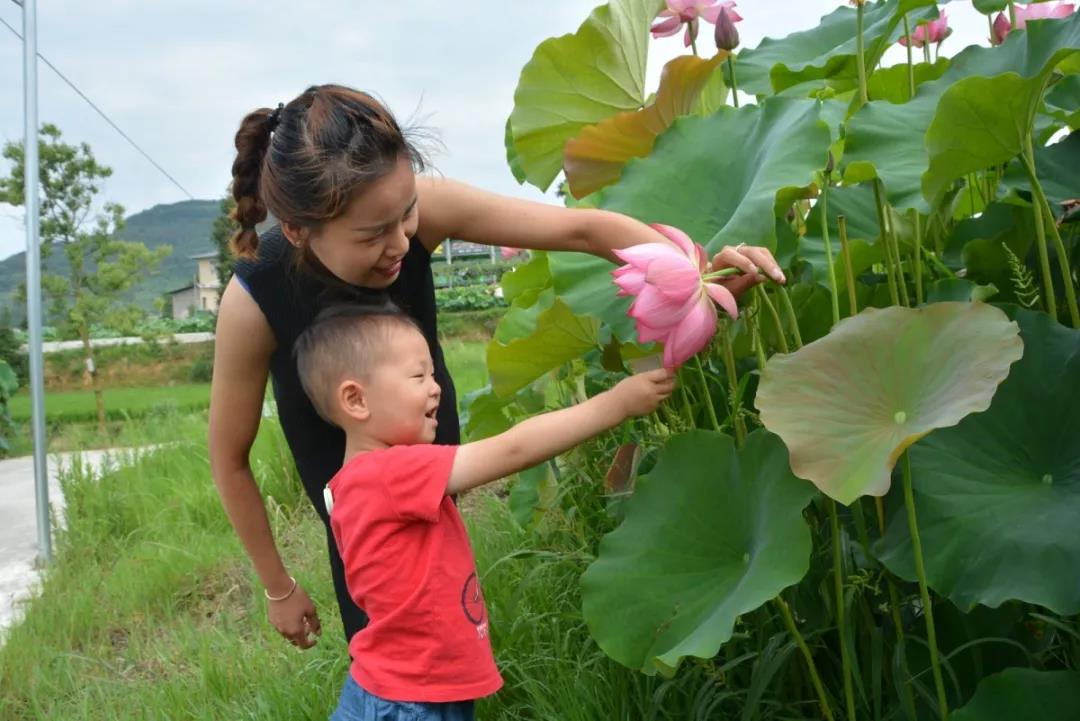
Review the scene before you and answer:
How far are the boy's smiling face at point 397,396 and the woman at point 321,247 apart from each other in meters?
0.10

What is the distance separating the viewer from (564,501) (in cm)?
208

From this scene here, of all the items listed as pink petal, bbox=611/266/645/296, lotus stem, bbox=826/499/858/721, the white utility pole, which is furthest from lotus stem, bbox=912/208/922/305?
the white utility pole

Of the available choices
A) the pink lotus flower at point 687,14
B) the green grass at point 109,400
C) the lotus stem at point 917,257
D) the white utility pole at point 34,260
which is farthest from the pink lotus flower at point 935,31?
the green grass at point 109,400

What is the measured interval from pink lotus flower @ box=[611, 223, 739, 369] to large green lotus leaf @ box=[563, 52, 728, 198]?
46 centimetres

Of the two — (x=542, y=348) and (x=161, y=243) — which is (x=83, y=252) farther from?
(x=542, y=348)

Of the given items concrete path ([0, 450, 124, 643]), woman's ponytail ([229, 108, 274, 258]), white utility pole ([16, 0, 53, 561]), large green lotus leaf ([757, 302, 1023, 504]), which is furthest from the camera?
white utility pole ([16, 0, 53, 561])

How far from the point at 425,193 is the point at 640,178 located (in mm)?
253

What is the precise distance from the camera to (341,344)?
117 cm

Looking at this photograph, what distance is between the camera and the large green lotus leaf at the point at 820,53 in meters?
1.37

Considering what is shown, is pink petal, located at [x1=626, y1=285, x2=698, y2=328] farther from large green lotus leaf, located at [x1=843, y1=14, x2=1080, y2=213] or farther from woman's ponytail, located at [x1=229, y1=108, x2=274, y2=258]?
woman's ponytail, located at [x1=229, y1=108, x2=274, y2=258]

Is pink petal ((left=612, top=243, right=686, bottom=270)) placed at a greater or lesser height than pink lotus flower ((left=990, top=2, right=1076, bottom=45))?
lesser

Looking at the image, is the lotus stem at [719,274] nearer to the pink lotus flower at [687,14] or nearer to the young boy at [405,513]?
the young boy at [405,513]

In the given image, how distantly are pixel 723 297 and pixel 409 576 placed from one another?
0.44 metres

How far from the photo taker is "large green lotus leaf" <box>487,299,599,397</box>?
1.43m
